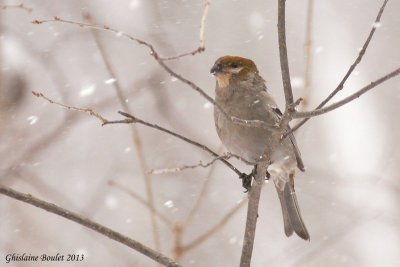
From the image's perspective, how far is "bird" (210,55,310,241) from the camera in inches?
173

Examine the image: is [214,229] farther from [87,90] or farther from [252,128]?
[87,90]

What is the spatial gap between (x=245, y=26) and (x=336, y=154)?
7.55 ft

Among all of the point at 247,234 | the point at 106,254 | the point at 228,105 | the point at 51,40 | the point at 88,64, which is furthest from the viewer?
the point at 88,64

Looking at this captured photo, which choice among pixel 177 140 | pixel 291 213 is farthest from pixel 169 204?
pixel 291 213

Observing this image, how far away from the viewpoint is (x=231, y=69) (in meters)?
4.59

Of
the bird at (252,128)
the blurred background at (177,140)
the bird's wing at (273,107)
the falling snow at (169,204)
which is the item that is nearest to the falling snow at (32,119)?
the blurred background at (177,140)

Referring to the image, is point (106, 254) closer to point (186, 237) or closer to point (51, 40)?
point (186, 237)

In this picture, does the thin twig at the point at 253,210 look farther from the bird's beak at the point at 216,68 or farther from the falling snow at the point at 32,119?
the falling snow at the point at 32,119

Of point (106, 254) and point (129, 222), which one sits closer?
point (106, 254)

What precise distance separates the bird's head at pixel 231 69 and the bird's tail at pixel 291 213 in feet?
2.62

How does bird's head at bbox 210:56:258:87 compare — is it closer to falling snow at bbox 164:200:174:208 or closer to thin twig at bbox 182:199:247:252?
thin twig at bbox 182:199:247:252

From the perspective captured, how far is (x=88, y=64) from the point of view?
9398 mm

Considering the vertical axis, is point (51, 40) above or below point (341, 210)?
above

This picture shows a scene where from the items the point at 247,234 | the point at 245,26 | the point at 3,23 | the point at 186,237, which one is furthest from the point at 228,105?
the point at 245,26
